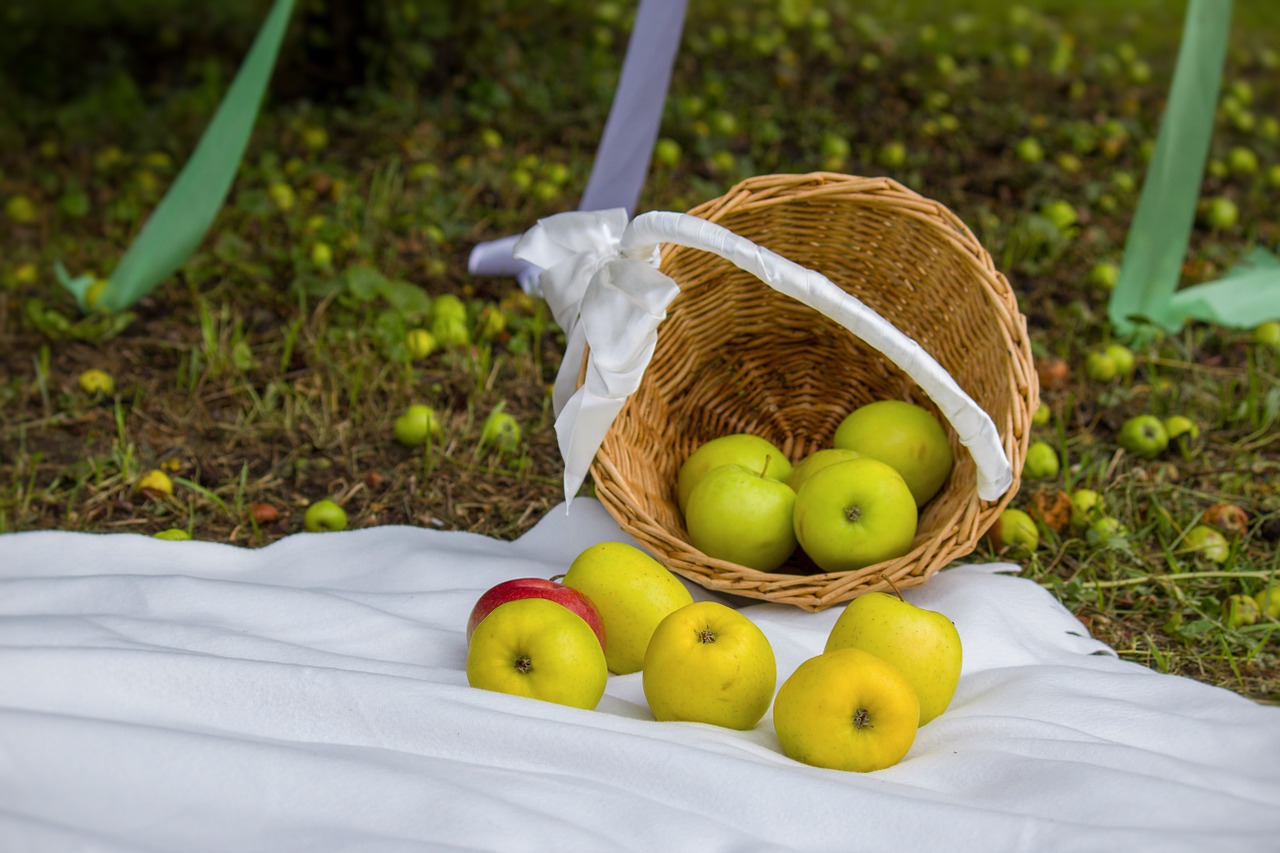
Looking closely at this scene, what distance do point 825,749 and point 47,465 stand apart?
1.76 meters

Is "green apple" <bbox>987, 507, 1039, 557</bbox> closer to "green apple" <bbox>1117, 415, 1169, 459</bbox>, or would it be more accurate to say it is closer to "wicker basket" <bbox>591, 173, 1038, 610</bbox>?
"wicker basket" <bbox>591, 173, 1038, 610</bbox>

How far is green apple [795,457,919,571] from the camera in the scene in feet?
6.07

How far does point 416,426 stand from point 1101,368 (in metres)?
1.58

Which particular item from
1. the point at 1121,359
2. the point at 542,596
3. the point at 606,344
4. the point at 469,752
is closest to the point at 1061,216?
the point at 1121,359

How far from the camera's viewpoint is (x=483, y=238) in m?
3.47

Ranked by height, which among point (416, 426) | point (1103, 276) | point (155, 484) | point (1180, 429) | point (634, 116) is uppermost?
point (634, 116)

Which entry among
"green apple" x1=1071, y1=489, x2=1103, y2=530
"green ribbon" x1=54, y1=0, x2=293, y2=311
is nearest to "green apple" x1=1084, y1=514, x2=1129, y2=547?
"green apple" x1=1071, y1=489, x2=1103, y2=530

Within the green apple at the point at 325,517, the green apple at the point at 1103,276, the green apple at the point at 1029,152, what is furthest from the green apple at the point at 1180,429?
the green apple at the point at 1029,152

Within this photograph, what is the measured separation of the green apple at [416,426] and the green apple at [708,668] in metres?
1.10

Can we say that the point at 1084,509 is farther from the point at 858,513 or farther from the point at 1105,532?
the point at 858,513

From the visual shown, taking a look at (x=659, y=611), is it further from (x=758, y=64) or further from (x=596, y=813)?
(x=758, y=64)

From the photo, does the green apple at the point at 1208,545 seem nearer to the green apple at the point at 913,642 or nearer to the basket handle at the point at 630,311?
the basket handle at the point at 630,311

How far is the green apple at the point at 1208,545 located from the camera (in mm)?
2234

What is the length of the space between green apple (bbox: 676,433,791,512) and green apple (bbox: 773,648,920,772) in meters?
0.62
